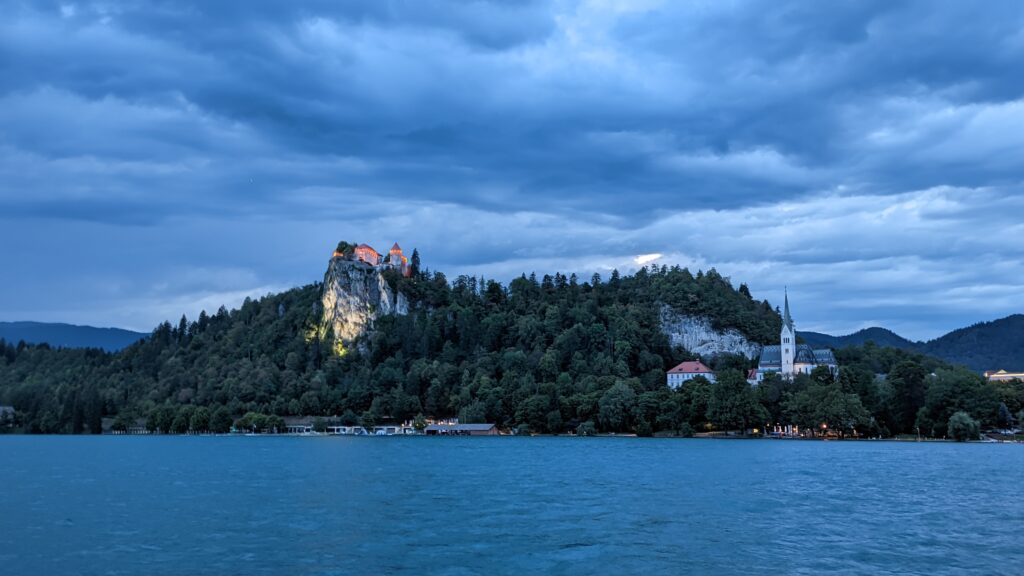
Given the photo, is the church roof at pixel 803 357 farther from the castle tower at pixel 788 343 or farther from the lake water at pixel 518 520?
the lake water at pixel 518 520

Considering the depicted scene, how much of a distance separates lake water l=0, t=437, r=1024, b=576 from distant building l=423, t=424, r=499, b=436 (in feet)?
343

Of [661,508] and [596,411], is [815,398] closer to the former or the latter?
[596,411]

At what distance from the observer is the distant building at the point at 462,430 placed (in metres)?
181

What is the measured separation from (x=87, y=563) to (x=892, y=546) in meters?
31.4

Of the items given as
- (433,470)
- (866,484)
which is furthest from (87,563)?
(866,484)

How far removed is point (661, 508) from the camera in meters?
46.3

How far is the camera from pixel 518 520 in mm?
41938

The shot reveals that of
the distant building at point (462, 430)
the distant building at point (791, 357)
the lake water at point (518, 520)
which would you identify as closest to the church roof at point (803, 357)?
the distant building at point (791, 357)

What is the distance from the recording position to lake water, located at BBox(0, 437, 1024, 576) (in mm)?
31578

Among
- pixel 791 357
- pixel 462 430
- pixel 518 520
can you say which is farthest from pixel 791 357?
pixel 518 520

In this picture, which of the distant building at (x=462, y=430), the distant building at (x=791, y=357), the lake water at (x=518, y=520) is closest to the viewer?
the lake water at (x=518, y=520)

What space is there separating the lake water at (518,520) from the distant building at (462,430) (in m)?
104

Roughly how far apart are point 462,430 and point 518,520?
143 meters

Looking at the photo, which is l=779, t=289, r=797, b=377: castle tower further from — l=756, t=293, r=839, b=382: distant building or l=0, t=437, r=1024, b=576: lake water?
l=0, t=437, r=1024, b=576: lake water
